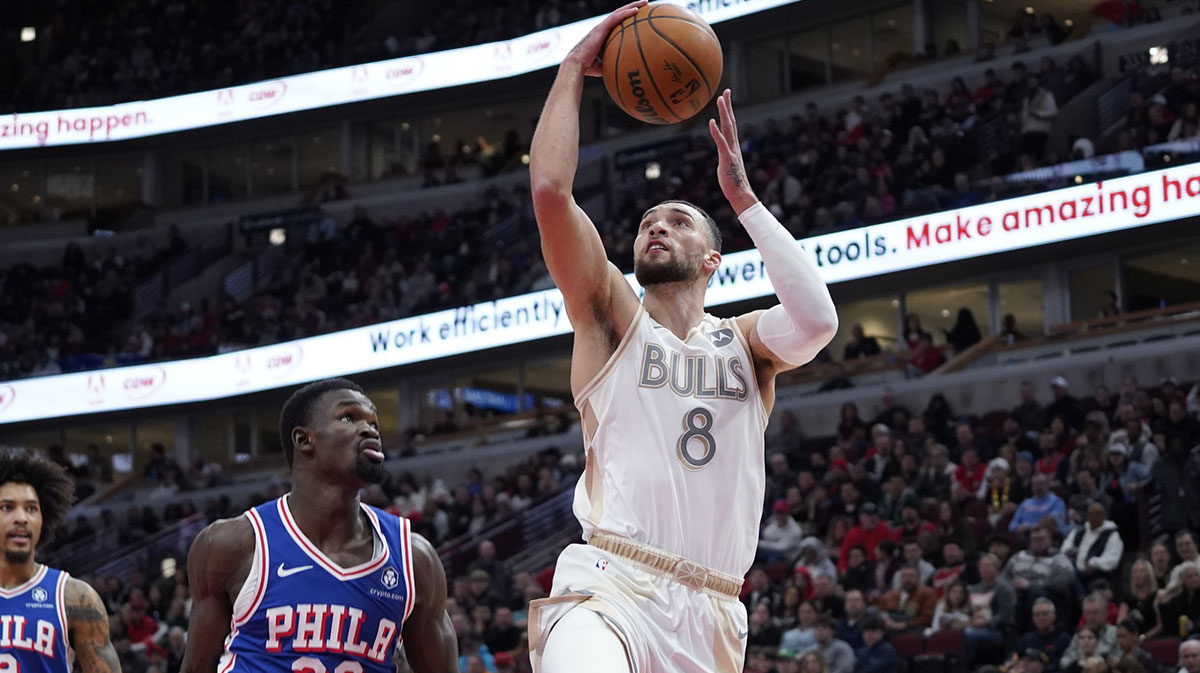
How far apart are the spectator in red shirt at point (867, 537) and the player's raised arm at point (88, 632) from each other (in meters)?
8.56

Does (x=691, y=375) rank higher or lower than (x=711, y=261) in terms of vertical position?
lower

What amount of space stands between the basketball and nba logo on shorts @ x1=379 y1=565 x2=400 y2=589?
180 centimetres

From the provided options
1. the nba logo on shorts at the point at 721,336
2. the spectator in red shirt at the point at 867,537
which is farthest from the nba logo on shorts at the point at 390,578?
the spectator in red shirt at the point at 867,537

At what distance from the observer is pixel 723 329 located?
17.0ft

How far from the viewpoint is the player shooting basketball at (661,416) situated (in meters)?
4.71

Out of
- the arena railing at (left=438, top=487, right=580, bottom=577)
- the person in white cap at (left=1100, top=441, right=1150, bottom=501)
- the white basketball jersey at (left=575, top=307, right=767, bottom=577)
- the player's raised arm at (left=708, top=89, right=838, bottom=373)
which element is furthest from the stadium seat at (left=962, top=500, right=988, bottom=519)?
the white basketball jersey at (left=575, top=307, right=767, bottom=577)

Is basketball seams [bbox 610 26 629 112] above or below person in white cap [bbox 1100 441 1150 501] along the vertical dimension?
above

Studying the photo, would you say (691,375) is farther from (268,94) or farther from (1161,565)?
(268,94)

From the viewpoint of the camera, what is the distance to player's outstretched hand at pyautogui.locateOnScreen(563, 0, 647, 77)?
5078 millimetres

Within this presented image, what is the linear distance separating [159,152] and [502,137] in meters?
8.79

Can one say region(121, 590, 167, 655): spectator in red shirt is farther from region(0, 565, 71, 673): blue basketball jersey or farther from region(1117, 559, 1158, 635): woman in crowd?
region(0, 565, 71, 673): blue basketball jersey

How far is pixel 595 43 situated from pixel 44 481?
3885 millimetres

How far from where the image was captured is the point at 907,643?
40.9 ft

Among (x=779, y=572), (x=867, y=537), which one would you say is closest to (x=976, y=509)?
(x=867, y=537)
